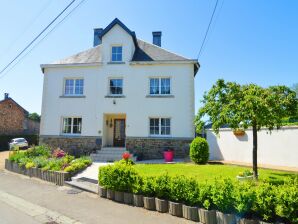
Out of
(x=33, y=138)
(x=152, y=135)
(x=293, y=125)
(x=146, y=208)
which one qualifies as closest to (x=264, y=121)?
(x=146, y=208)

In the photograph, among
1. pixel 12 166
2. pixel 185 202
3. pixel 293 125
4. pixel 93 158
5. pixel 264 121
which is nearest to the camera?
pixel 185 202

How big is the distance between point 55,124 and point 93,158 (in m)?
4.87

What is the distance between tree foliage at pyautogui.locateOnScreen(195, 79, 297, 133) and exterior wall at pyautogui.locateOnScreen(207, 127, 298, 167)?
5.85 m

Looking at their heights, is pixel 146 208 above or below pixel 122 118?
below

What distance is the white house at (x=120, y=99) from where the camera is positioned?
1850cm

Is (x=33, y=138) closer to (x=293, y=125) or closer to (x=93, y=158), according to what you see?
(x=93, y=158)

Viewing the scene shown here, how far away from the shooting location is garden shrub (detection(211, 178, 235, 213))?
6.11 metres

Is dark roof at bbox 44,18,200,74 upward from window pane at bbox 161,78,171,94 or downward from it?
upward

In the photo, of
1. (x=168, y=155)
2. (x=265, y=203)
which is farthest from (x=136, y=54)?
(x=265, y=203)

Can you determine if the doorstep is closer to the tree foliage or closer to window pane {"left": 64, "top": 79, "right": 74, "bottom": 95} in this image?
the tree foliage

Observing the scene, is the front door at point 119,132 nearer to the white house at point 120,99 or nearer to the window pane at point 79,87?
the white house at point 120,99

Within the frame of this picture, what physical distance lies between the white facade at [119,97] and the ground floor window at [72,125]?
0.33 metres

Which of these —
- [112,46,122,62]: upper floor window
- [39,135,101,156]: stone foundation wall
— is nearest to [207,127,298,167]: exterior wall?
[39,135,101,156]: stone foundation wall

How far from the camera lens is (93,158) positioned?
58.9ft
